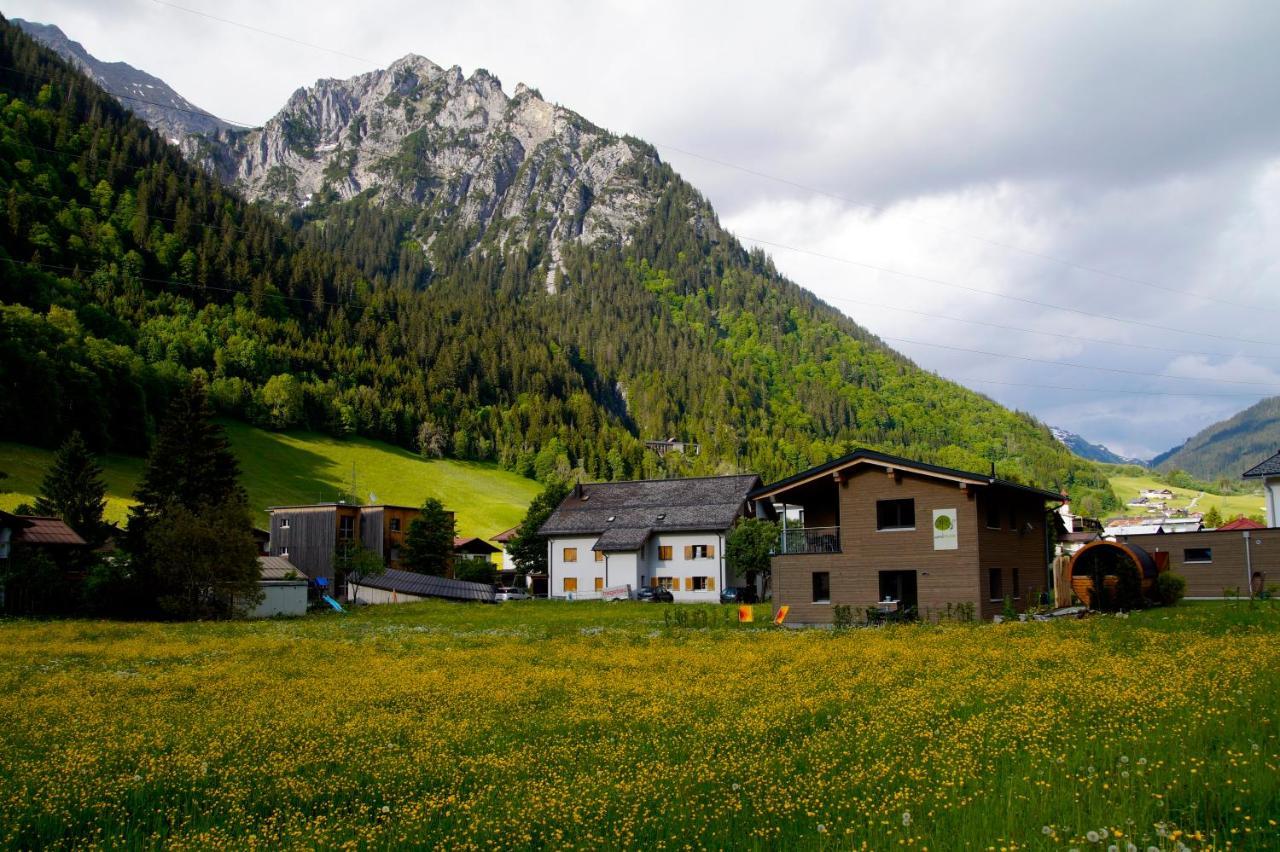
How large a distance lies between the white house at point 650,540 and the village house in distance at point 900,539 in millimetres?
32335

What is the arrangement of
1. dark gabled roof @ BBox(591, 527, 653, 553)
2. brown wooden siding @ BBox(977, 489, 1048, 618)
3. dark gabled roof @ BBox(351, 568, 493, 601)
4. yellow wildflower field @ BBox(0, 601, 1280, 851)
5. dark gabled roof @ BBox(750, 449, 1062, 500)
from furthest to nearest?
dark gabled roof @ BBox(351, 568, 493, 601), dark gabled roof @ BBox(591, 527, 653, 553), brown wooden siding @ BBox(977, 489, 1048, 618), dark gabled roof @ BBox(750, 449, 1062, 500), yellow wildflower field @ BBox(0, 601, 1280, 851)

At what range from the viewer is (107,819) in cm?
903

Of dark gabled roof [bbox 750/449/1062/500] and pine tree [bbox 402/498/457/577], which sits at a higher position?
dark gabled roof [bbox 750/449/1062/500]

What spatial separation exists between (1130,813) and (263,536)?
83.3 meters

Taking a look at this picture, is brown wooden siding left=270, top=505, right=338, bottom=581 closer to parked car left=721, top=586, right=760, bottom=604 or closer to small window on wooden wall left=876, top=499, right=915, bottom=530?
parked car left=721, top=586, right=760, bottom=604

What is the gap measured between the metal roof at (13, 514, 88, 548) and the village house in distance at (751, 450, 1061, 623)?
1743 inches

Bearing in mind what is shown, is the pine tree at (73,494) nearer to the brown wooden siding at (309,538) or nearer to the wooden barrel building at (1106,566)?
the brown wooden siding at (309,538)

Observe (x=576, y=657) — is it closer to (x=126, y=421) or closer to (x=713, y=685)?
(x=713, y=685)

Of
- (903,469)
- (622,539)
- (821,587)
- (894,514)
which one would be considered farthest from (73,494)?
(903,469)

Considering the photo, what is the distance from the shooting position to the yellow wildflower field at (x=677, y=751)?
26.8ft

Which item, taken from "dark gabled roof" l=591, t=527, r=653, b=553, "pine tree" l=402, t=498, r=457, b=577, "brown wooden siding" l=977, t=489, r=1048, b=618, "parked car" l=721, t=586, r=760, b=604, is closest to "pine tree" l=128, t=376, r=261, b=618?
"dark gabled roof" l=591, t=527, r=653, b=553

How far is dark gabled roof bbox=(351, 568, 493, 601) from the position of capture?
72188mm

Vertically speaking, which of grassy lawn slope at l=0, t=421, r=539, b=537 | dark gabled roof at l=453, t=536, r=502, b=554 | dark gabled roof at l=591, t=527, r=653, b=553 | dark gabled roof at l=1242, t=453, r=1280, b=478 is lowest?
dark gabled roof at l=453, t=536, r=502, b=554

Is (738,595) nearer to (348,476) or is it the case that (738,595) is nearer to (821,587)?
(821,587)
